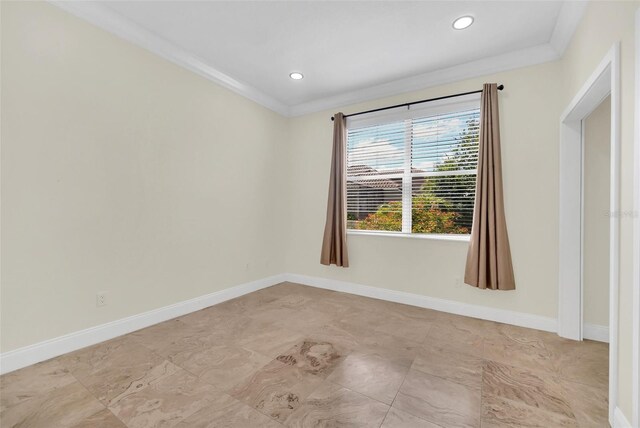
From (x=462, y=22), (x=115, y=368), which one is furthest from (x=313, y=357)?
(x=462, y=22)

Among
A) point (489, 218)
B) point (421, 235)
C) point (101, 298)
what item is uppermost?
point (489, 218)

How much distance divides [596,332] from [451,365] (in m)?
1.58

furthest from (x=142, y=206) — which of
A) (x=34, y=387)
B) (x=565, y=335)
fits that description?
(x=565, y=335)

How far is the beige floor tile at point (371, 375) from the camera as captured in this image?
1760 mm

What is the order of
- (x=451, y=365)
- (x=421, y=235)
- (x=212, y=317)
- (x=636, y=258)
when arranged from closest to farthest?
1. (x=636, y=258)
2. (x=451, y=365)
3. (x=212, y=317)
4. (x=421, y=235)

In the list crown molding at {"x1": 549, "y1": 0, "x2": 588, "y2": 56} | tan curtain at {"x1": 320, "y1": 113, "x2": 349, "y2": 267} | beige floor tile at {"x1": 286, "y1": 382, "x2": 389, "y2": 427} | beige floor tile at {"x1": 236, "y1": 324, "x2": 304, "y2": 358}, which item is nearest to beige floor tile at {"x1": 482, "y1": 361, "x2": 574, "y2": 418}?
beige floor tile at {"x1": 286, "y1": 382, "x2": 389, "y2": 427}

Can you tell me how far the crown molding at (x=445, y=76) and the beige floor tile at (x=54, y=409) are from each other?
13.2 ft

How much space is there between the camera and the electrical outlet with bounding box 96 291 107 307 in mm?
2342

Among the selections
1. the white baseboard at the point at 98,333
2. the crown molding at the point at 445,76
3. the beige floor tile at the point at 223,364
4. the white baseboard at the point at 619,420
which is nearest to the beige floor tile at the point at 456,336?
the white baseboard at the point at 619,420

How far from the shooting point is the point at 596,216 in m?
2.46

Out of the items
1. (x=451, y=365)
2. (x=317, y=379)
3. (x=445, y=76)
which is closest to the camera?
(x=317, y=379)

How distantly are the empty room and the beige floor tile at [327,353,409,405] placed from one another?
1cm

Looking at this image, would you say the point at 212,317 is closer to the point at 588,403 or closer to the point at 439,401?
the point at 439,401

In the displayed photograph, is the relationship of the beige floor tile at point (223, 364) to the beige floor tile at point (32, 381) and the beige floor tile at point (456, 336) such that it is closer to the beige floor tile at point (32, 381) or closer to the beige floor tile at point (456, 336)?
the beige floor tile at point (32, 381)
